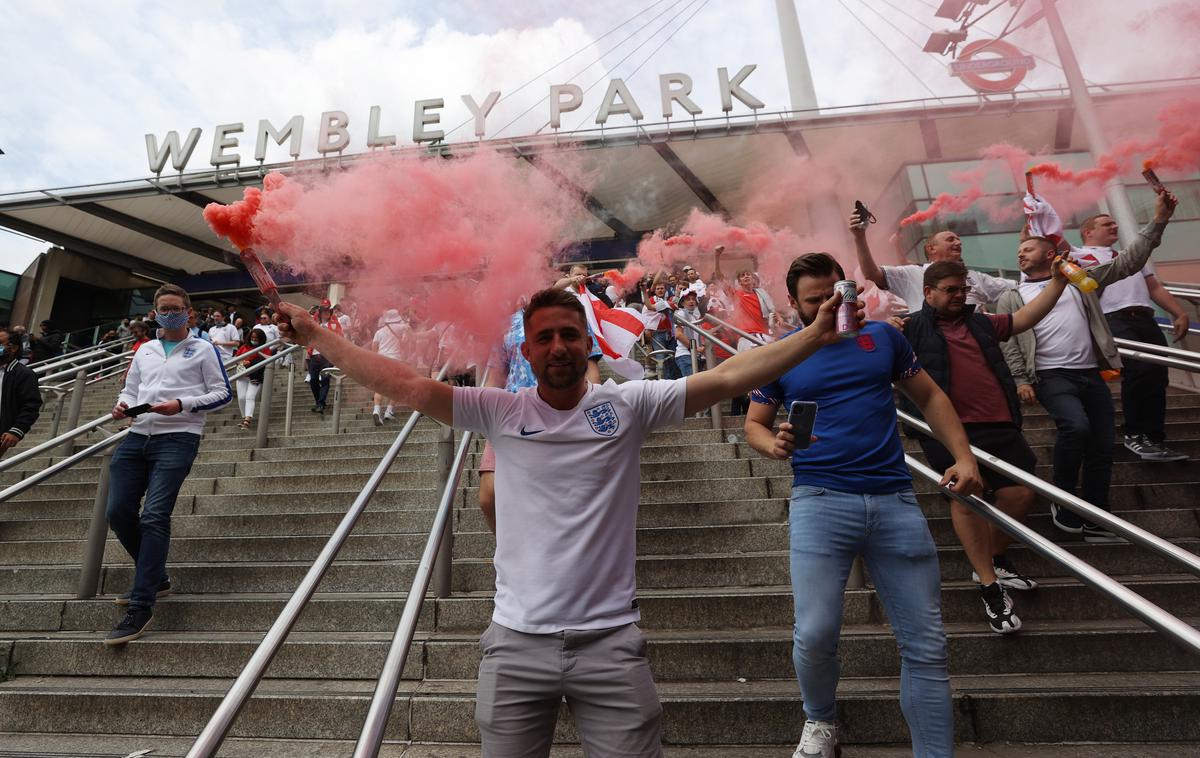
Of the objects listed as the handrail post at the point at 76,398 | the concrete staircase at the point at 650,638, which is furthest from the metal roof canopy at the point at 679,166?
the handrail post at the point at 76,398

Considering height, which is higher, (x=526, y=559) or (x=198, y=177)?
(x=198, y=177)

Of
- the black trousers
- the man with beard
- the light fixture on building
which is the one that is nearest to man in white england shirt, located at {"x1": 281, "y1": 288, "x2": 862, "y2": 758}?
the man with beard

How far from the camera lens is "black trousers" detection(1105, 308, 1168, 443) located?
14.8 feet

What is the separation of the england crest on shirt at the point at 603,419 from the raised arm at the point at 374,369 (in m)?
0.45

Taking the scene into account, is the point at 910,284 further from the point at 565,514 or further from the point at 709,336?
the point at 565,514

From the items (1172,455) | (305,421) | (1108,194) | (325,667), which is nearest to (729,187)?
(1108,194)

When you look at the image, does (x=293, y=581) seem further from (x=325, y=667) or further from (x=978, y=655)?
(x=978, y=655)

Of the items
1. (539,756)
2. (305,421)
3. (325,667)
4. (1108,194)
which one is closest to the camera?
(539,756)

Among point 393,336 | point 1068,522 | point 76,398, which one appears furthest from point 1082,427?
point 76,398

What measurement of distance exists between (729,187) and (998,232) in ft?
20.7

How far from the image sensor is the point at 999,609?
3.07 meters

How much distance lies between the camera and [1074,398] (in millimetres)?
3879

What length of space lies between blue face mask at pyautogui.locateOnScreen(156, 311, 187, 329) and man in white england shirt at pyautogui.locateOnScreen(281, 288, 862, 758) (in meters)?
2.86

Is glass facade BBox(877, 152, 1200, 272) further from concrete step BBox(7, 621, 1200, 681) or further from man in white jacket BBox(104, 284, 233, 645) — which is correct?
man in white jacket BBox(104, 284, 233, 645)
